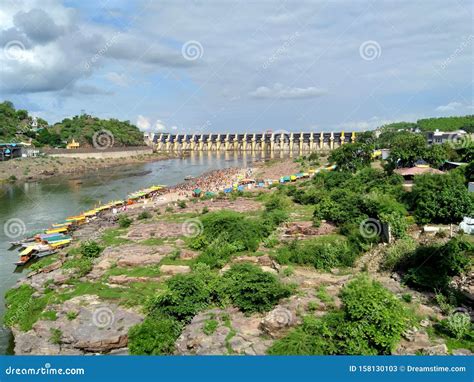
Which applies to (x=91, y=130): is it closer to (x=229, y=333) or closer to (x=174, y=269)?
(x=174, y=269)

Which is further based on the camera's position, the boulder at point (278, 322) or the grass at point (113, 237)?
the grass at point (113, 237)

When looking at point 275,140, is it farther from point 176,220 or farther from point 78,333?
point 78,333

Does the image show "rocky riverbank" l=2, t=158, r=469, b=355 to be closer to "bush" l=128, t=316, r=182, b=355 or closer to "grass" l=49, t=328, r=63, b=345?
"grass" l=49, t=328, r=63, b=345

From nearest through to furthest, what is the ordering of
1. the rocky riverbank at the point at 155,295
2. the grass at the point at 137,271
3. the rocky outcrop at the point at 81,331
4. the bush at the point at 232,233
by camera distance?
1. the rocky riverbank at the point at 155,295
2. the rocky outcrop at the point at 81,331
3. the grass at the point at 137,271
4. the bush at the point at 232,233

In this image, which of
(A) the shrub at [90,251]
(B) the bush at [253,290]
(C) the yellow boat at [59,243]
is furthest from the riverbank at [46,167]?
(B) the bush at [253,290]

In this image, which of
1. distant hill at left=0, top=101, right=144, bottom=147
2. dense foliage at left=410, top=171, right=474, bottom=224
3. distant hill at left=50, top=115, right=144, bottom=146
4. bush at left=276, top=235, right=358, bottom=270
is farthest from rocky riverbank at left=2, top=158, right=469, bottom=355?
distant hill at left=50, top=115, right=144, bottom=146

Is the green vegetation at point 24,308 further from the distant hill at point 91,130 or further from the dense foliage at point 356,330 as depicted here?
the distant hill at point 91,130

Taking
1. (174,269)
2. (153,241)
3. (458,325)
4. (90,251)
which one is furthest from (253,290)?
(90,251)
